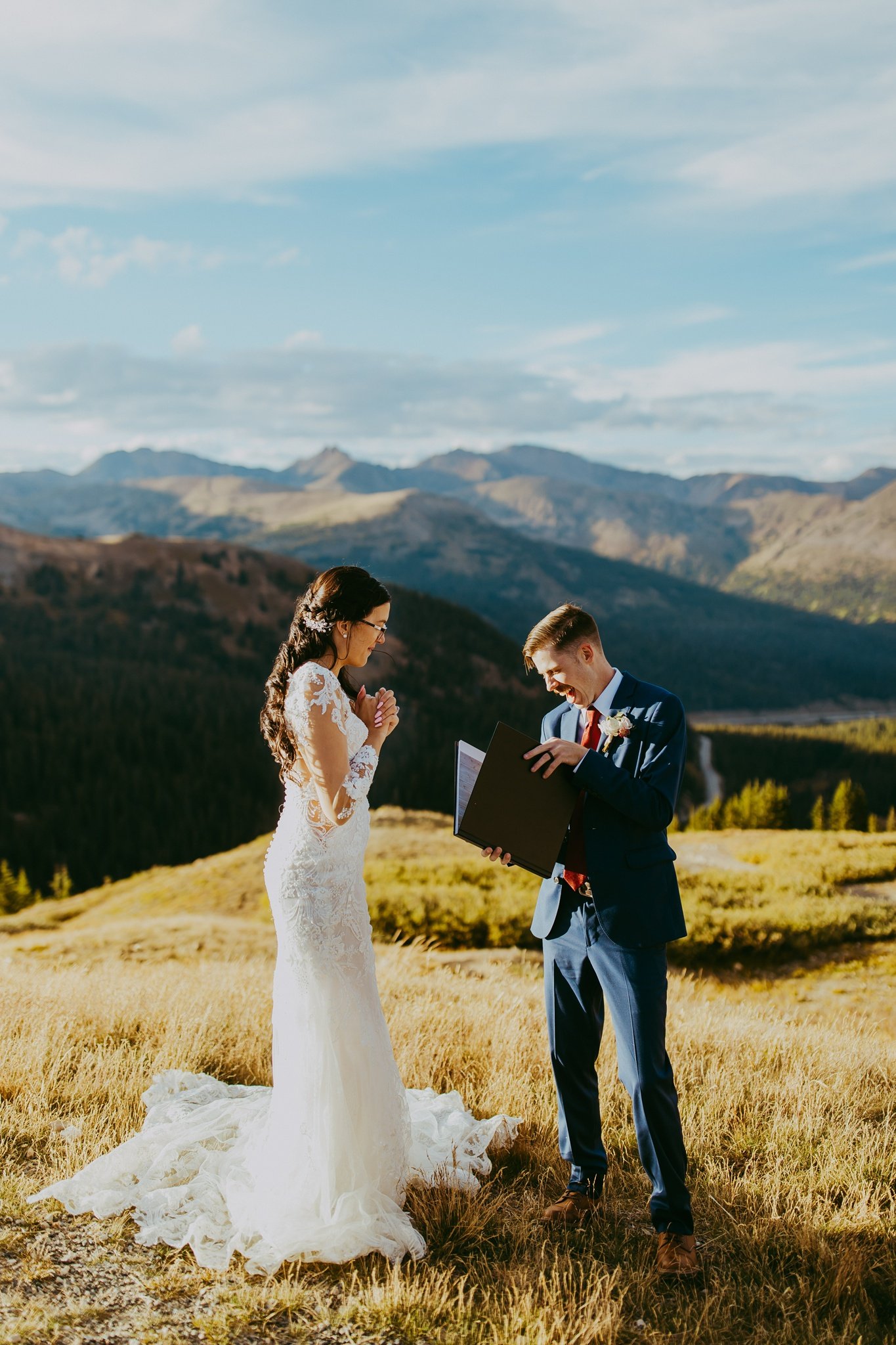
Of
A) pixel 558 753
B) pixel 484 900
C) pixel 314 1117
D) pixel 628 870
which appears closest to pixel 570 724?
pixel 558 753

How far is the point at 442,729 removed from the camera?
121 metres

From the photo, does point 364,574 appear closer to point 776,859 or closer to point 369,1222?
point 369,1222

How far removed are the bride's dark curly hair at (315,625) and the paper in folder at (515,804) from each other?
853mm

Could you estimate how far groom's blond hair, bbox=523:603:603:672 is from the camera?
4.38 meters

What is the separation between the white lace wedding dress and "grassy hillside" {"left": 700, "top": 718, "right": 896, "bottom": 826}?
12287 centimetres

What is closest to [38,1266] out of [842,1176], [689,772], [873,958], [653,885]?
[653,885]

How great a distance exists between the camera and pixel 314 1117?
4621mm

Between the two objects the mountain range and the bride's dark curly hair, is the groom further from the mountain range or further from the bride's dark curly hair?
the mountain range

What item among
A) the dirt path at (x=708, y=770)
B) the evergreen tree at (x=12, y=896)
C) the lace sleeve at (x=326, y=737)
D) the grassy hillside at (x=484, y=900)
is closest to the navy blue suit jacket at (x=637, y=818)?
the lace sleeve at (x=326, y=737)

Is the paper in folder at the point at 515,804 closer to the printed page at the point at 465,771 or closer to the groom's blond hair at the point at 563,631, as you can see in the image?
the printed page at the point at 465,771

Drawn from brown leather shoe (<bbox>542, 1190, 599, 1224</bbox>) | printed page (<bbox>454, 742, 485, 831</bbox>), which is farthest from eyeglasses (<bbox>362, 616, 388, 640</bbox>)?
brown leather shoe (<bbox>542, 1190, 599, 1224</bbox>)

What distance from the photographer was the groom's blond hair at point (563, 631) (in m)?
4.38

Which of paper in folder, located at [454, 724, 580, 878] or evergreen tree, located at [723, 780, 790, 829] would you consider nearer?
paper in folder, located at [454, 724, 580, 878]

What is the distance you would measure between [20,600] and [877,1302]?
163 m
